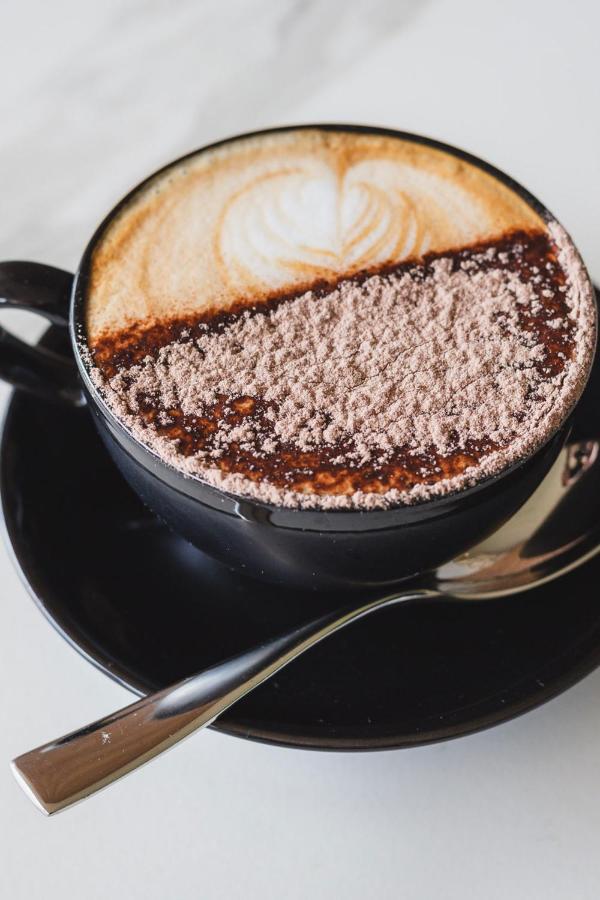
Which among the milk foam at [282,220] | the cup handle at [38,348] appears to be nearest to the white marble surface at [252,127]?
the cup handle at [38,348]

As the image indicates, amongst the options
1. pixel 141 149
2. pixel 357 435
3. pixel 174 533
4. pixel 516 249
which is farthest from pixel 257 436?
pixel 141 149

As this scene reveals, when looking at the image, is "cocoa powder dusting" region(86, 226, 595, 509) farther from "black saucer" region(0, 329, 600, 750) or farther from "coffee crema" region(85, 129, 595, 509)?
"black saucer" region(0, 329, 600, 750)

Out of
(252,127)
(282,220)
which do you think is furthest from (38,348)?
(252,127)

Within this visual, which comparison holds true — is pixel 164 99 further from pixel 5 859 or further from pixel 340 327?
pixel 5 859

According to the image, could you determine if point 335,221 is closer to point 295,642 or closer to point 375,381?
point 375,381

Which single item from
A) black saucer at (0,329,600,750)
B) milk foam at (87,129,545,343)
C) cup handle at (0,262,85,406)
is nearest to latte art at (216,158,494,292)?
milk foam at (87,129,545,343)

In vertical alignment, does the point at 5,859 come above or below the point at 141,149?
below

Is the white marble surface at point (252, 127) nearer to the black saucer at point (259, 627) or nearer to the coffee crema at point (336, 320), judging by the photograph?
the black saucer at point (259, 627)

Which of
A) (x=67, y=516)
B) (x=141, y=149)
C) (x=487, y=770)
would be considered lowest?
(x=487, y=770)
